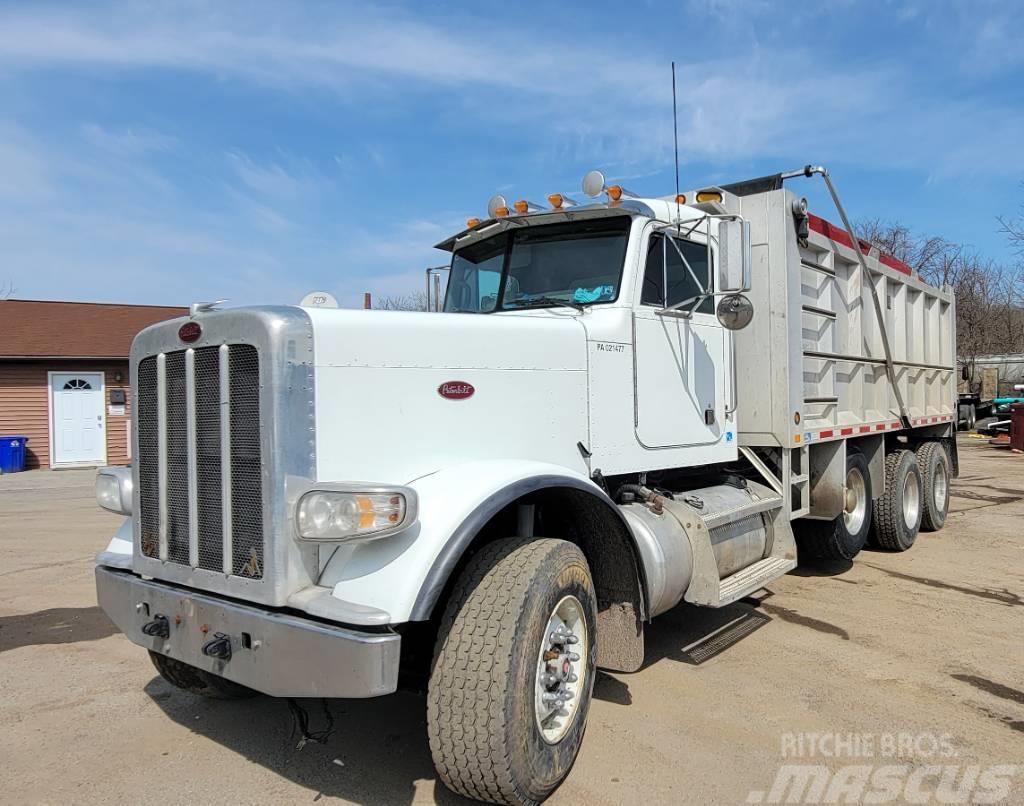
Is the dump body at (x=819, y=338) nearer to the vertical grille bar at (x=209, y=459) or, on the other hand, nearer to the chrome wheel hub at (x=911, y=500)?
the chrome wheel hub at (x=911, y=500)

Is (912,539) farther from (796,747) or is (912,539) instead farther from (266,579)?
(266,579)

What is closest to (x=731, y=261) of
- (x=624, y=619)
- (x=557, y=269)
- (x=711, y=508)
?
(x=557, y=269)

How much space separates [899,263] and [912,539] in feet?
9.51

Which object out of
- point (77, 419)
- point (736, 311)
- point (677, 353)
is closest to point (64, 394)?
point (77, 419)

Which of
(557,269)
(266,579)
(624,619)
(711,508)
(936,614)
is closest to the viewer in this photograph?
(266,579)

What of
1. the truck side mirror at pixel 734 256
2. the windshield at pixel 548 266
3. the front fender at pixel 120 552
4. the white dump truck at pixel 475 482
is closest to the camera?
the white dump truck at pixel 475 482

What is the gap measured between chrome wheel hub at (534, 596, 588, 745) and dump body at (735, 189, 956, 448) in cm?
283

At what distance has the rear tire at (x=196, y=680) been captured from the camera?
12.6 ft

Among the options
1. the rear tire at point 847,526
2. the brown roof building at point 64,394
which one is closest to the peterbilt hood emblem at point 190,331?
the rear tire at point 847,526

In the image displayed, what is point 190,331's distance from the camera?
10.2 feet

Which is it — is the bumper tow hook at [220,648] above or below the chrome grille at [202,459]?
below

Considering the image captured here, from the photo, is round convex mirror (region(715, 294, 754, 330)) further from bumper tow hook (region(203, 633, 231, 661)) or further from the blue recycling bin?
the blue recycling bin

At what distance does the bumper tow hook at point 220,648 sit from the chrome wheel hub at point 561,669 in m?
1.14

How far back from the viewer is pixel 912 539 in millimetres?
8164
